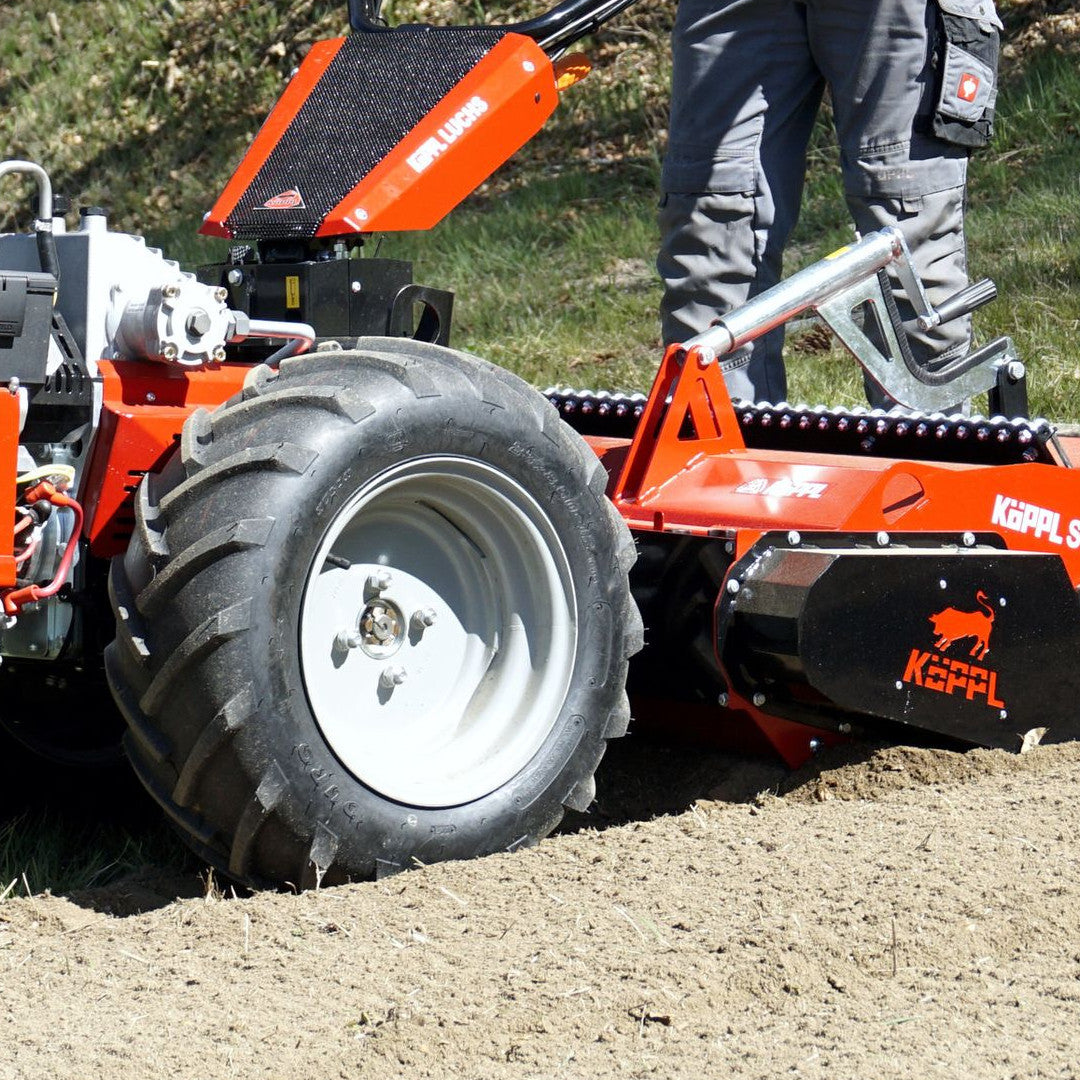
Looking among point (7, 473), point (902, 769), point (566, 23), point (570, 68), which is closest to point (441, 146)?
point (566, 23)

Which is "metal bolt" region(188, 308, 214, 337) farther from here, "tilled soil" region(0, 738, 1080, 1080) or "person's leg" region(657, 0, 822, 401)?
"person's leg" region(657, 0, 822, 401)

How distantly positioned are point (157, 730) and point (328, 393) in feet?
1.75

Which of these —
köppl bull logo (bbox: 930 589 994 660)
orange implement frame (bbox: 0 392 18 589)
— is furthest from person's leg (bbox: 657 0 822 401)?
orange implement frame (bbox: 0 392 18 589)

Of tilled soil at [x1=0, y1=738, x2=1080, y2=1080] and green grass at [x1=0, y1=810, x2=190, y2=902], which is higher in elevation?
tilled soil at [x1=0, y1=738, x2=1080, y2=1080]

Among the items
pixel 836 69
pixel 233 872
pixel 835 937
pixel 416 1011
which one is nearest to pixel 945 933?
pixel 835 937

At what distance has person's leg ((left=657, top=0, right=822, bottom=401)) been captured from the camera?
4008 mm

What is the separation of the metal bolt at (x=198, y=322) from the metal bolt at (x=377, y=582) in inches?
18.4

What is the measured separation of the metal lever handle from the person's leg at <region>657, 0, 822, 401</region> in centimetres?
44

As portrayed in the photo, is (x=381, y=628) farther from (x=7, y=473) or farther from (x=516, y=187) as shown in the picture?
(x=516, y=187)

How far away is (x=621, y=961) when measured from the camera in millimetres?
2238

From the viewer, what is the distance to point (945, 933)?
232 centimetres

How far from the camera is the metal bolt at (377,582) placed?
270cm

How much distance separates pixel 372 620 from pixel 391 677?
0.09 meters

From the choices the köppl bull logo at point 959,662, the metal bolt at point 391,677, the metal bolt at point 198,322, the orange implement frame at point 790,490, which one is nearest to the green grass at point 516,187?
the metal bolt at point 391,677
